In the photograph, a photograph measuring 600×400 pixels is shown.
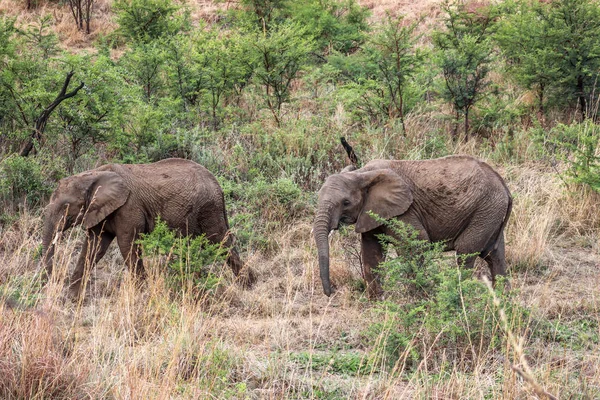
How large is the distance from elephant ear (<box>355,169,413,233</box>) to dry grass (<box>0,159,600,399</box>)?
2.57 feet

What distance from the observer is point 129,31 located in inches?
651

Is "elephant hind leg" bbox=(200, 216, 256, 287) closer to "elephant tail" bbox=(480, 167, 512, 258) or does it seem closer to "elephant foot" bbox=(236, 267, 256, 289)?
"elephant foot" bbox=(236, 267, 256, 289)

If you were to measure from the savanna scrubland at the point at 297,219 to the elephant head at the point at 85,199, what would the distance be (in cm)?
43

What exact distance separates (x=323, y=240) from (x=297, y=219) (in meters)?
2.95

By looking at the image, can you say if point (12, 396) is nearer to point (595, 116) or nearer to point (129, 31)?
point (595, 116)

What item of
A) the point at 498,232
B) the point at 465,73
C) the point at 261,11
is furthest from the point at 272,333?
the point at 261,11

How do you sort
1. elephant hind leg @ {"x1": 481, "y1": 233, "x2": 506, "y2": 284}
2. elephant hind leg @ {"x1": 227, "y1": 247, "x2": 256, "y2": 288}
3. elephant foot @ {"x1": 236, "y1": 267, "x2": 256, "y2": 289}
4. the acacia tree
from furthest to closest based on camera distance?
the acacia tree → elephant hind leg @ {"x1": 227, "y1": 247, "x2": 256, "y2": 288} → elephant foot @ {"x1": 236, "y1": 267, "x2": 256, "y2": 289} → elephant hind leg @ {"x1": 481, "y1": 233, "x2": 506, "y2": 284}

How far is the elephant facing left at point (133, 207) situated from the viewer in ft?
26.1

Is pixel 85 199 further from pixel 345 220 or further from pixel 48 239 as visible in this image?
pixel 345 220

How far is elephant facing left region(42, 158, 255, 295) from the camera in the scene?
7965 mm

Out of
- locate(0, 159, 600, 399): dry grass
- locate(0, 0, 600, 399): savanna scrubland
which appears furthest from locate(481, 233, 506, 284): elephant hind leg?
locate(0, 0, 600, 399): savanna scrubland

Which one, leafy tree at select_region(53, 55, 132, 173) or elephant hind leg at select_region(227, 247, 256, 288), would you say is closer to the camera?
elephant hind leg at select_region(227, 247, 256, 288)

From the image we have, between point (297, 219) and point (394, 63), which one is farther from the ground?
point (394, 63)

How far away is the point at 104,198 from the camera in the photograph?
8.00 metres
